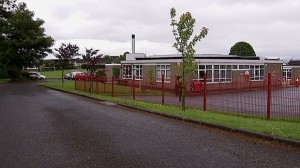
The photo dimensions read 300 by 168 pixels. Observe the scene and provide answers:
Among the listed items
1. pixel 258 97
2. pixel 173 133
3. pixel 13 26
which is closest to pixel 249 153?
pixel 173 133

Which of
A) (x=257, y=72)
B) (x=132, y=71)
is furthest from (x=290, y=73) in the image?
(x=132, y=71)

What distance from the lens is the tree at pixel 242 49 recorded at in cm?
6288

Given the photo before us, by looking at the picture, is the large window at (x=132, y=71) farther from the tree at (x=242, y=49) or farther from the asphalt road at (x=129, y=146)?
the asphalt road at (x=129, y=146)

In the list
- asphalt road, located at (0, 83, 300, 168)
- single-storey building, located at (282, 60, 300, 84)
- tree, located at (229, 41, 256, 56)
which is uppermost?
tree, located at (229, 41, 256, 56)

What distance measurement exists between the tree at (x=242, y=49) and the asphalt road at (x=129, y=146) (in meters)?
52.6

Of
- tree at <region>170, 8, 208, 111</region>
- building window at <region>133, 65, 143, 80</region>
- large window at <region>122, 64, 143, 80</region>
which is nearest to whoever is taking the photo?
tree at <region>170, 8, 208, 111</region>

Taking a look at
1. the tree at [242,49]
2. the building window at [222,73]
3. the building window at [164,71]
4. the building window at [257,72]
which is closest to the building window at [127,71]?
the building window at [164,71]

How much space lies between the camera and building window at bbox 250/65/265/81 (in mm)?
40806

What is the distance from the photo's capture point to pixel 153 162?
707 centimetres

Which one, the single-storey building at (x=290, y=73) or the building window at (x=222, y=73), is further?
the building window at (x=222, y=73)

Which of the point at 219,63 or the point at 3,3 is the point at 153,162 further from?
the point at 3,3

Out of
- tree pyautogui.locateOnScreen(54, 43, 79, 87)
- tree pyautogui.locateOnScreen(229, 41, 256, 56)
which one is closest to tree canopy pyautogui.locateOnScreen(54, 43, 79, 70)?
tree pyautogui.locateOnScreen(54, 43, 79, 87)

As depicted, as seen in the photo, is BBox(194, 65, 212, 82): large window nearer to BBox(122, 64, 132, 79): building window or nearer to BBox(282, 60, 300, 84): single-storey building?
BBox(282, 60, 300, 84): single-storey building

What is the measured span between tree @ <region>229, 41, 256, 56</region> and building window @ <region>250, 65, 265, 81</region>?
20.8 meters
